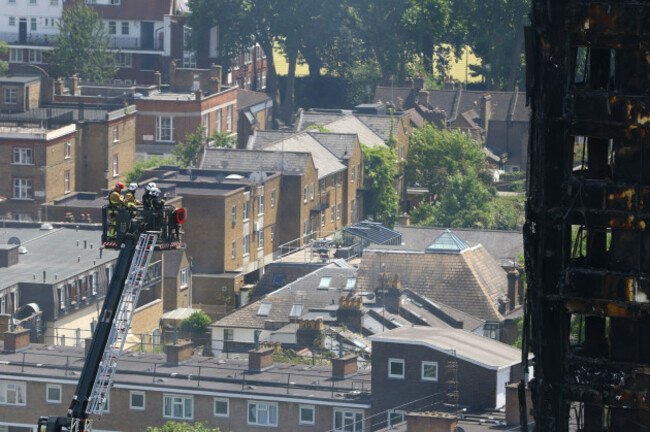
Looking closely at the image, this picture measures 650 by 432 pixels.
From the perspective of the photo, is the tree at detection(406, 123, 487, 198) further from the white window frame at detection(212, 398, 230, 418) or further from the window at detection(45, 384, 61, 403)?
the white window frame at detection(212, 398, 230, 418)

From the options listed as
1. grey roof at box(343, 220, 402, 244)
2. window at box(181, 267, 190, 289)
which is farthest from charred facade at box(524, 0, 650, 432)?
grey roof at box(343, 220, 402, 244)

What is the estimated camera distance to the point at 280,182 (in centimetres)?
10144

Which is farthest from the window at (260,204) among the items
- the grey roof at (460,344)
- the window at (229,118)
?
the window at (229,118)

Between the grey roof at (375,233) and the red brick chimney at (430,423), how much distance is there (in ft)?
135

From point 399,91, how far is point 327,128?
26405 millimetres

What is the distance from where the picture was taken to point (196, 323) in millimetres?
79688

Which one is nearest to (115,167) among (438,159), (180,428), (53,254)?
(438,159)

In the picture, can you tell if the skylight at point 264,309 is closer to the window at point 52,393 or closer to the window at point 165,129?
the window at point 52,393

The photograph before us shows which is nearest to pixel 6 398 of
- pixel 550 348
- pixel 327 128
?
pixel 550 348

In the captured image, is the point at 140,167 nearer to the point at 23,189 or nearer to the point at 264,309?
the point at 23,189

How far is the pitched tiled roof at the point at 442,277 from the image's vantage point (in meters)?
83.1

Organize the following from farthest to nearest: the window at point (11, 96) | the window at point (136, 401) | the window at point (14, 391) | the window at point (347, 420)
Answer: the window at point (11, 96) < the window at point (14, 391) < the window at point (136, 401) < the window at point (347, 420)

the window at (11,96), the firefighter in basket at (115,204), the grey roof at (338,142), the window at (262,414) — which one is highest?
the firefighter in basket at (115,204)

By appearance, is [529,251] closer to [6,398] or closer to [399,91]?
[6,398]
